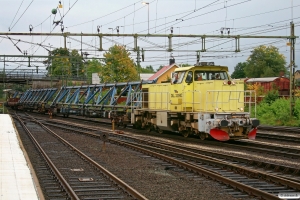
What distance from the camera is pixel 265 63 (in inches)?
4599

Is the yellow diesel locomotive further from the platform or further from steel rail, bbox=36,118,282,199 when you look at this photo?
the platform

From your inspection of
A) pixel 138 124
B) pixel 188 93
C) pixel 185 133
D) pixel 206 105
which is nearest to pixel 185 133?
pixel 185 133

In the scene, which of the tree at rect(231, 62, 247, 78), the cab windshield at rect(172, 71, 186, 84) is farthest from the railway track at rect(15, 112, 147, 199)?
the tree at rect(231, 62, 247, 78)

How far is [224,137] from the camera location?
18.5m

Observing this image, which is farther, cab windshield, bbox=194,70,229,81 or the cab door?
the cab door

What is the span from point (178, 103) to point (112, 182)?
10759mm

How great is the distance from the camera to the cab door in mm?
19844

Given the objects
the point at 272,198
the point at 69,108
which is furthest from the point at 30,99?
the point at 272,198

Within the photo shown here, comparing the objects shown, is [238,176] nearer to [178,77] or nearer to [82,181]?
[82,181]

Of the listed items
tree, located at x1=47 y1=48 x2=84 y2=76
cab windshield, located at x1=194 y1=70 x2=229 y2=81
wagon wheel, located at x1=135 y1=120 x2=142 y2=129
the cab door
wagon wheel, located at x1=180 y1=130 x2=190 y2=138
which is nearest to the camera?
cab windshield, located at x1=194 y1=70 x2=229 y2=81

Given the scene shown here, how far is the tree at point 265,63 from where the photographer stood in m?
116

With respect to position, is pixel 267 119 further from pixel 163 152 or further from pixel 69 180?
pixel 69 180

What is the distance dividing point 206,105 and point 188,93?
60.6 inches

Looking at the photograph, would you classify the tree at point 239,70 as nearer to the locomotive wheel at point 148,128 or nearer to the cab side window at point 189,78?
the locomotive wheel at point 148,128
